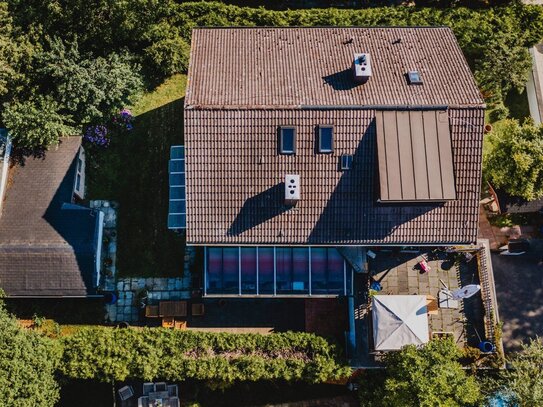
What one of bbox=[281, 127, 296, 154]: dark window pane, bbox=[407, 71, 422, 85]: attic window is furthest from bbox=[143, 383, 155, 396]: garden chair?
bbox=[407, 71, 422, 85]: attic window

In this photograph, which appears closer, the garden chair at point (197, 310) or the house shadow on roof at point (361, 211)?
the house shadow on roof at point (361, 211)

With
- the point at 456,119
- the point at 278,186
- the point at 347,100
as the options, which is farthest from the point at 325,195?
the point at 456,119

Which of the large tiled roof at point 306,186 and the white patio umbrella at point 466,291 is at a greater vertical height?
the large tiled roof at point 306,186

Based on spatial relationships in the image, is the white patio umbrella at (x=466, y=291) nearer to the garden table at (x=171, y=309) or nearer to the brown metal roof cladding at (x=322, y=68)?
the brown metal roof cladding at (x=322, y=68)

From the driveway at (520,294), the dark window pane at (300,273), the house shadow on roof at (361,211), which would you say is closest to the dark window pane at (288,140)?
the house shadow on roof at (361,211)

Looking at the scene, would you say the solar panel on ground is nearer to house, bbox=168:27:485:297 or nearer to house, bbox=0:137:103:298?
house, bbox=168:27:485:297

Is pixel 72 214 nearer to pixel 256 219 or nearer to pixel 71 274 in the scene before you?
pixel 71 274

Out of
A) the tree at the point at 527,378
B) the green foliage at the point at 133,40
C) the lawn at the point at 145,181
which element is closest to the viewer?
the tree at the point at 527,378

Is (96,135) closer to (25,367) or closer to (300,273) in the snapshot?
(25,367)
